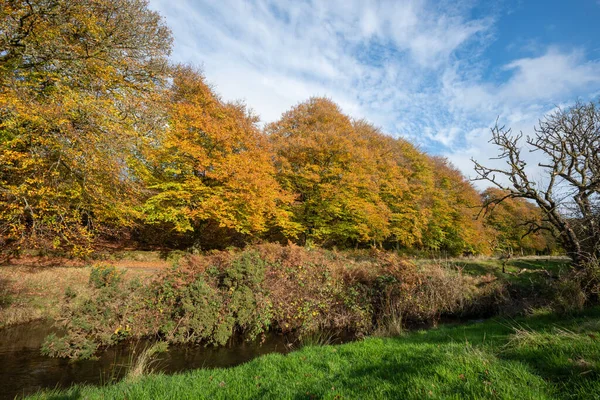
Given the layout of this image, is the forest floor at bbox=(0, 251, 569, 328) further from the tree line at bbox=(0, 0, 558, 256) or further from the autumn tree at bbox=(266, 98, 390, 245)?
the autumn tree at bbox=(266, 98, 390, 245)

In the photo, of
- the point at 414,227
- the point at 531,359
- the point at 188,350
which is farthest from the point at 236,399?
the point at 414,227

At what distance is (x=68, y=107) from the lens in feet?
31.2

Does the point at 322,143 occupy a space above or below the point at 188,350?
above

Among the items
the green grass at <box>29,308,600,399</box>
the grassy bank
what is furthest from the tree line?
the green grass at <box>29,308,600,399</box>

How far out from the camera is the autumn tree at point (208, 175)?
16.1 meters

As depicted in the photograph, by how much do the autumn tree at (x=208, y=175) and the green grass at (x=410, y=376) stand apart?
36.2ft

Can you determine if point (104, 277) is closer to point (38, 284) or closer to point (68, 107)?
→ point (38, 284)

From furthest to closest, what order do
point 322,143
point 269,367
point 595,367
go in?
1. point 322,143
2. point 269,367
3. point 595,367

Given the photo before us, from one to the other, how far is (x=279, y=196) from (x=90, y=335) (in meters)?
12.1

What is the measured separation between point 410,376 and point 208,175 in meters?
14.6

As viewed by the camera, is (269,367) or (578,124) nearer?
(269,367)

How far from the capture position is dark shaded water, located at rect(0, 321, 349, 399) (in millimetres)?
6477

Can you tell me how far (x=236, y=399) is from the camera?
172 inches

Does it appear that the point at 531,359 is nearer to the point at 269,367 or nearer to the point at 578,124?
the point at 269,367
